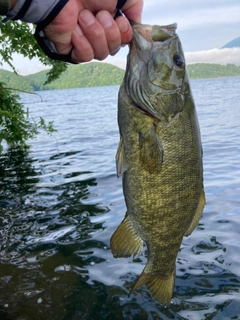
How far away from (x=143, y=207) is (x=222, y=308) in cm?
281

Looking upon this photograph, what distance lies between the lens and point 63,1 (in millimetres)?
2453

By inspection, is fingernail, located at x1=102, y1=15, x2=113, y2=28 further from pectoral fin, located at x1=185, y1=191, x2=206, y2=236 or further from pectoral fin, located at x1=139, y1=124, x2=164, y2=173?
pectoral fin, located at x1=185, y1=191, x2=206, y2=236

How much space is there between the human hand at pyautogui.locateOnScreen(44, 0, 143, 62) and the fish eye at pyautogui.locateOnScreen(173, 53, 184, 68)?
16.9 inches

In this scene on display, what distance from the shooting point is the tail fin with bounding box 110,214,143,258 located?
10.8 ft

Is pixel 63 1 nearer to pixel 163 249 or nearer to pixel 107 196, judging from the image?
pixel 163 249

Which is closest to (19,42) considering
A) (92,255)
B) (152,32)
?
(92,255)

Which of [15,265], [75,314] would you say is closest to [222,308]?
[75,314]

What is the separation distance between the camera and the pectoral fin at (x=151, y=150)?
2877 millimetres

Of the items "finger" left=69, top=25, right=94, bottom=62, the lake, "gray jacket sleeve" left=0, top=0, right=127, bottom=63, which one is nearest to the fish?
"finger" left=69, top=25, right=94, bottom=62

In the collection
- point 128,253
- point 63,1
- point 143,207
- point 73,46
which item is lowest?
point 128,253

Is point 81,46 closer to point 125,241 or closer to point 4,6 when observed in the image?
point 4,6

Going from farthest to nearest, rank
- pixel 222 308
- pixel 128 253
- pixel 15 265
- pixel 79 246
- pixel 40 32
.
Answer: pixel 79 246 < pixel 15 265 < pixel 222 308 < pixel 128 253 < pixel 40 32

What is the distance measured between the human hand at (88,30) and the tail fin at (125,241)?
Result: 4.65ft

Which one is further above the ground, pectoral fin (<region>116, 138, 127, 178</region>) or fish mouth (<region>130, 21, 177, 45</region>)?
fish mouth (<region>130, 21, 177, 45</region>)
